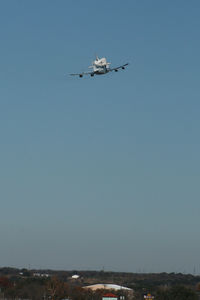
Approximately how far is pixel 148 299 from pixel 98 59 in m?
94.5

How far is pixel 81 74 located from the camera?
117m

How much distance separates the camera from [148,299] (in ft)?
639

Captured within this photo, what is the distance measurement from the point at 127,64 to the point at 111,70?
526 centimetres

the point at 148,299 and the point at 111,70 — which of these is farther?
the point at 148,299

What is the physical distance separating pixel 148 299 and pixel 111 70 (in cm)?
9386

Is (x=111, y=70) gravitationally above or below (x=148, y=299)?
above

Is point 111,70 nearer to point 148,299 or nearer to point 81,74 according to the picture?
point 81,74

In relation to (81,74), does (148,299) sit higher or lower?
lower

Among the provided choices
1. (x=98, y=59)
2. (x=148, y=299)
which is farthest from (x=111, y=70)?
(x=148, y=299)

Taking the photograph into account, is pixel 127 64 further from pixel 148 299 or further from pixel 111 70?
pixel 148 299

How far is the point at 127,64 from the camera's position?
115 meters

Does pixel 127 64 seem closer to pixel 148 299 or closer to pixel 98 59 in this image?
pixel 98 59

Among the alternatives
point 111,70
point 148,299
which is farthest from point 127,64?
point 148,299

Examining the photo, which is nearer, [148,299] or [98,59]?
[98,59]
